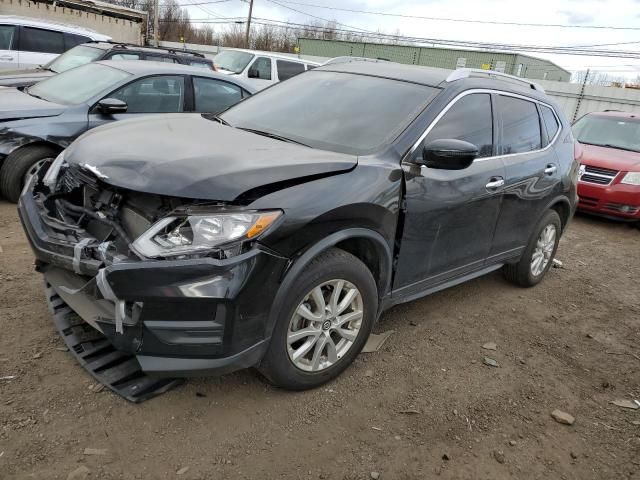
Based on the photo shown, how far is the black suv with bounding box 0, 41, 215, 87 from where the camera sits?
273 inches

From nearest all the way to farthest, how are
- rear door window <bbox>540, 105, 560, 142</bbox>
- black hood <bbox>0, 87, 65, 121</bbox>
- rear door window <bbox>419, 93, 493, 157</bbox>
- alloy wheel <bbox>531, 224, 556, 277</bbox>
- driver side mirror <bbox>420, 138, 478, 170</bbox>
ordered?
driver side mirror <bbox>420, 138, 478, 170</bbox>
rear door window <bbox>419, 93, 493, 157</bbox>
rear door window <bbox>540, 105, 560, 142</bbox>
alloy wheel <bbox>531, 224, 556, 277</bbox>
black hood <bbox>0, 87, 65, 121</bbox>

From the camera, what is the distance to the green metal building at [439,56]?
36375mm

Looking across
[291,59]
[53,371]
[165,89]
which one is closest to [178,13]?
[291,59]

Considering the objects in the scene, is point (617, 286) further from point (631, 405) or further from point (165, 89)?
point (165, 89)

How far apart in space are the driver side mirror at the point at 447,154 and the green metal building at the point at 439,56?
34891 millimetres

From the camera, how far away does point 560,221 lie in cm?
489

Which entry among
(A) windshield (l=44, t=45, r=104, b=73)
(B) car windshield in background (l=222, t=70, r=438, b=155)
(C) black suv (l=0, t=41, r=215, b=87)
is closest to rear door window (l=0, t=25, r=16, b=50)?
(C) black suv (l=0, t=41, r=215, b=87)

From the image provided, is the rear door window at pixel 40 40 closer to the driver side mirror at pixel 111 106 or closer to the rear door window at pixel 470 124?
the driver side mirror at pixel 111 106

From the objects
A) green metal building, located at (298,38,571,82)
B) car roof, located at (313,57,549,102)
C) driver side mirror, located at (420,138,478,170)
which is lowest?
driver side mirror, located at (420,138,478,170)

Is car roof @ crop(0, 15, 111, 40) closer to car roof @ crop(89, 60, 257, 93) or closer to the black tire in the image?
car roof @ crop(89, 60, 257, 93)

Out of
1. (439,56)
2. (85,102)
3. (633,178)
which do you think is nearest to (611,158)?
(633,178)

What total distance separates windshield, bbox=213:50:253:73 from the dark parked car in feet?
24.0

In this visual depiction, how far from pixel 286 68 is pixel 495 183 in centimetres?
1167

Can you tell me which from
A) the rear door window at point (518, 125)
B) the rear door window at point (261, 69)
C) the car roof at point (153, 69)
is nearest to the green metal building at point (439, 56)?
the rear door window at point (261, 69)
